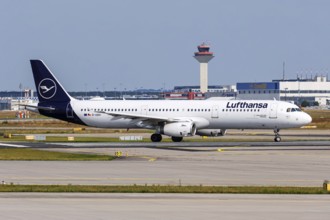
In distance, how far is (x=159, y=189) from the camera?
105 ft

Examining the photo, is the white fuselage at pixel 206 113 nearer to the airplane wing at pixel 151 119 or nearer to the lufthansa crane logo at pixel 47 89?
the airplane wing at pixel 151 119

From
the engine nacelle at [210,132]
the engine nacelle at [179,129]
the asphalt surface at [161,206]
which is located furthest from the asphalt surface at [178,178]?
the engine nacelle at [210,132]

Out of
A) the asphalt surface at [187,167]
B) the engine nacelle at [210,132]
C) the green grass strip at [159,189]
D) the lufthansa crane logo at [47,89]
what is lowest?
the green grass strip at [159,189]

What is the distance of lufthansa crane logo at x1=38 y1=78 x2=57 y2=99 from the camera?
254 ft

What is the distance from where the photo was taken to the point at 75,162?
4841 cm

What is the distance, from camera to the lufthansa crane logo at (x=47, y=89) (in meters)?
77.6

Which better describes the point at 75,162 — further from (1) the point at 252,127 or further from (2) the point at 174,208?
(1) the point at 252,127

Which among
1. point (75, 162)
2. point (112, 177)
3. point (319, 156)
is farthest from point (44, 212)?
point (319, 156)

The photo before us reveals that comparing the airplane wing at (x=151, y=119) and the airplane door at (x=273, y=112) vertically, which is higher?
the airplane door at (x=273, y=112)

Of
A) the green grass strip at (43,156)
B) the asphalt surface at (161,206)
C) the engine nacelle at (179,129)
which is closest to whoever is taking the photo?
the asphalt surface at (161,206)

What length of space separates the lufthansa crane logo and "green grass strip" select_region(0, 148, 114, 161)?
62.6ft

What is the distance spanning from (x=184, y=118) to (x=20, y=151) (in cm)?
1945

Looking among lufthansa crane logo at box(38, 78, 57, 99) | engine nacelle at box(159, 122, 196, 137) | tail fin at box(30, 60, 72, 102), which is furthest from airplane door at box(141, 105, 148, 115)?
lufthansa crane logo at box(38, 78, 57, 99)

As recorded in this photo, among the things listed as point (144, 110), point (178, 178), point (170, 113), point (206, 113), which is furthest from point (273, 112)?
point (178, 178)
